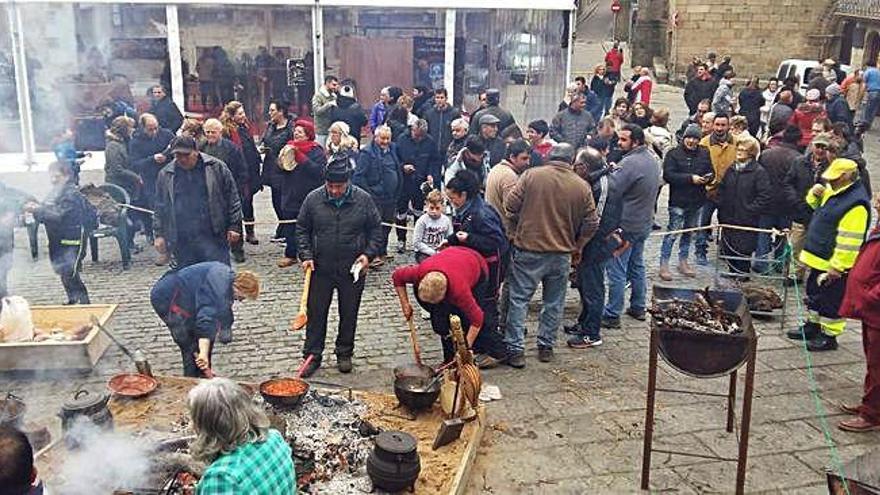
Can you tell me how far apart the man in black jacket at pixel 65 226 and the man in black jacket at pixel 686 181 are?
6.60 m

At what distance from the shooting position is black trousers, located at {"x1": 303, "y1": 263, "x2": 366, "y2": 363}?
23.1 ft

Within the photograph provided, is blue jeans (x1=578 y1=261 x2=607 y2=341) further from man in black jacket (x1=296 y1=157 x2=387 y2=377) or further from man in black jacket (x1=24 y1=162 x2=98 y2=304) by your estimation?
man in black jacket (x1=24 y1=162 x2=98 y2=304)

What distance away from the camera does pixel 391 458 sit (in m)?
5.07

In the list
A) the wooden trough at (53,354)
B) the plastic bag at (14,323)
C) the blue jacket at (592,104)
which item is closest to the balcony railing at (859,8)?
the blue jacket at (592,104)

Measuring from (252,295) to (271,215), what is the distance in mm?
6180

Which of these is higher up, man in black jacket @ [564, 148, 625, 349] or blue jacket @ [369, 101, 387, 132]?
blue jacket @ [369, 101, 387, 132]

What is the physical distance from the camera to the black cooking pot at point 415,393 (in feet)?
19.9

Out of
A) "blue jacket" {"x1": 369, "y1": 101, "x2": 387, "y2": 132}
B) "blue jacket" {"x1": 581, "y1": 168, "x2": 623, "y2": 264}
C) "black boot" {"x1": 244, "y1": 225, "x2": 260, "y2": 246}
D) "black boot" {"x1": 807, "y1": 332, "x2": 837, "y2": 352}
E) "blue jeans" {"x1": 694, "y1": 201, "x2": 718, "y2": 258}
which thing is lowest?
"black boot" {"x1": 807, "y1": 332, "x2": 837, "y2": 352}

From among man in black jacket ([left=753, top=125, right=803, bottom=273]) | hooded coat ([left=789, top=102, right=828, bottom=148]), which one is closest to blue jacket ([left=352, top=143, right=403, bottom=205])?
man in black jacket ([left=753, top=125, right=803, bottom=273])

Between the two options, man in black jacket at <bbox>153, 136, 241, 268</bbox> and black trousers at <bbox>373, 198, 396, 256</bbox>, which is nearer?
man in black jacket at <bbox>153, 136, 241, 268</bbox>

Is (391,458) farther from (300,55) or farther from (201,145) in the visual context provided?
(300,55)

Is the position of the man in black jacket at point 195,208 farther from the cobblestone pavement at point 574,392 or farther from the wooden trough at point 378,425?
the wooden trough at point 378,425

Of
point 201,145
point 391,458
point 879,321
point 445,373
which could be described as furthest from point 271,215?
point 879,321

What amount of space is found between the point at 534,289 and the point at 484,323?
555 millimetres
